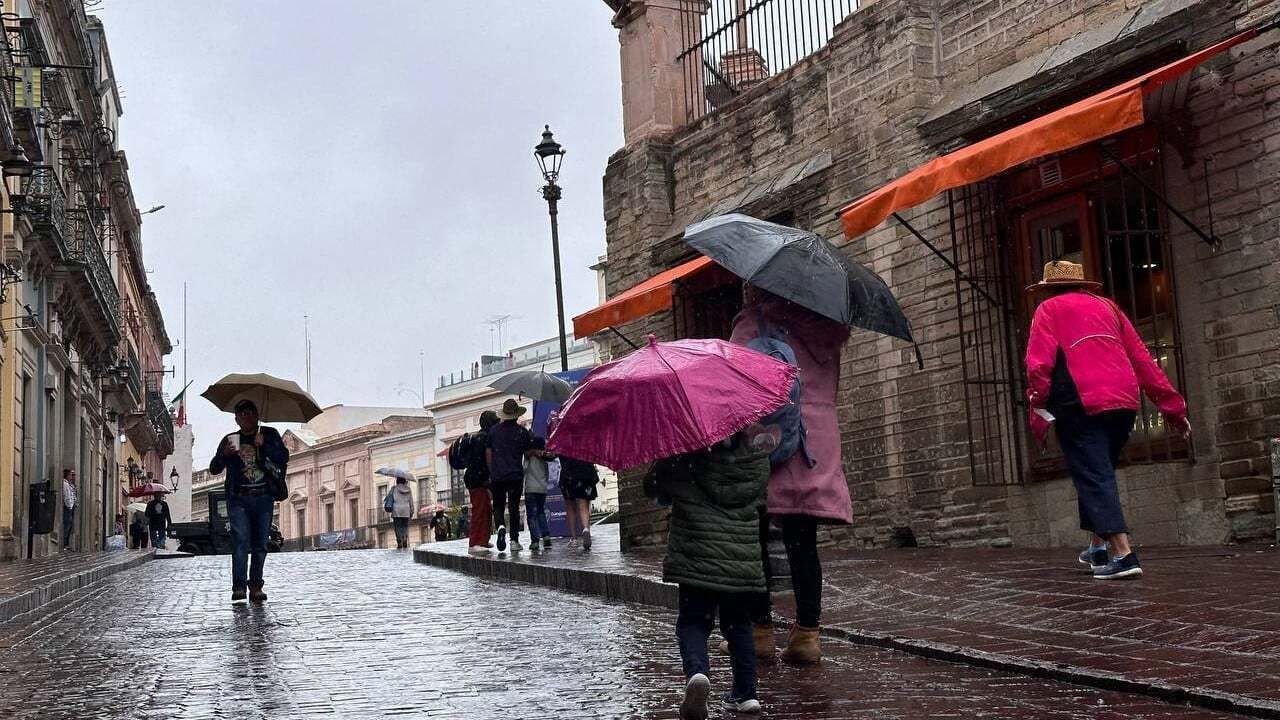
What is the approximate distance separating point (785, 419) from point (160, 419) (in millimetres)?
52996

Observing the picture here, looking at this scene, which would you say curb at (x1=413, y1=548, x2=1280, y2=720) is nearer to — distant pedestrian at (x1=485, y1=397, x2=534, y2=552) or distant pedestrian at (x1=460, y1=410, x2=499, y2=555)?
distant pedestrian at (x1=485, y1=397, x2=534, y2=552)

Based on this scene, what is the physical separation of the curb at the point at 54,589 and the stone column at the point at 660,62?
7.55m

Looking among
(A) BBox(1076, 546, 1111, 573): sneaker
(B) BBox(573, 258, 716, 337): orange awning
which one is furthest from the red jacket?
(B) BBox(573, 258, 716, 337): orange awning

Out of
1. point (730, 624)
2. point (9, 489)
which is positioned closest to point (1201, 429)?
point (730, 624)

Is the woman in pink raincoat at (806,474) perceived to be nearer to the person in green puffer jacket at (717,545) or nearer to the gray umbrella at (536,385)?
the person in green puffer jacket at (717,545)

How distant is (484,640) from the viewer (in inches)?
331

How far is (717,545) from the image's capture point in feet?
18.1

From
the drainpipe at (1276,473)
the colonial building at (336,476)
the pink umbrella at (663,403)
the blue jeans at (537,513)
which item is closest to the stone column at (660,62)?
the blue jeans at (537,513)

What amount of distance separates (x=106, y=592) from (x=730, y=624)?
9.93 m

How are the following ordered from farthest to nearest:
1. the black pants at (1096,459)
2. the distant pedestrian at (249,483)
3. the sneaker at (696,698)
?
1. the distant pedestrian at (249,483)
2. the black pants at (1096,459)
3. the sneaker at (696,698)

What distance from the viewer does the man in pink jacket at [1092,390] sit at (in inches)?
331

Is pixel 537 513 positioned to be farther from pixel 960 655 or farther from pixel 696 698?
pixel 696 698

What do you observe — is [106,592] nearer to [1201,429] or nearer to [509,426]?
[509,426]

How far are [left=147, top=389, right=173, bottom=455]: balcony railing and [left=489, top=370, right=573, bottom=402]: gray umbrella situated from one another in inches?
1516
